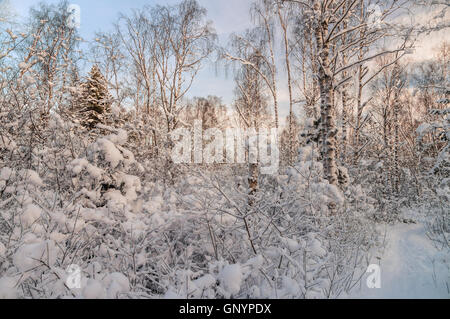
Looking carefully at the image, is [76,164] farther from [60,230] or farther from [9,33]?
[9,33]

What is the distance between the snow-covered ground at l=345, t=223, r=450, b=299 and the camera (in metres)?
2.87

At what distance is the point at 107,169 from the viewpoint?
11.7ft

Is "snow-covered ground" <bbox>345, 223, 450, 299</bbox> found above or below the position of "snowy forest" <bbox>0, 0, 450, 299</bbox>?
below

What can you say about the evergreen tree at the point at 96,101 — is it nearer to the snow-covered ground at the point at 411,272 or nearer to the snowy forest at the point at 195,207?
the snowy forest at the point at 195,207

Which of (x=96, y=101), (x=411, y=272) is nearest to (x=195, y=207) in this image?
(x=411, y=272)

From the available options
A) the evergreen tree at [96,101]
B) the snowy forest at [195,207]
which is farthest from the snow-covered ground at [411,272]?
the evergreen tree at [96,101]

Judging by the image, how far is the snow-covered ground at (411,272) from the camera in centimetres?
287

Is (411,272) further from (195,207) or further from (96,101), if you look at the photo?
(96,101)

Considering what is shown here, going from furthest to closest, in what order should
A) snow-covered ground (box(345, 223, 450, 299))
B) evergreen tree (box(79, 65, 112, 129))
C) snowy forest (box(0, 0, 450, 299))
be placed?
evergreen tree (box(79, 65, 112, 129)), snow-covered ground (box(345, 223, 450, 299)), snowy forest (box(0, 0, 450, 299))

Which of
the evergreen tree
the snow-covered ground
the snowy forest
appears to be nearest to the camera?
the snowy forest

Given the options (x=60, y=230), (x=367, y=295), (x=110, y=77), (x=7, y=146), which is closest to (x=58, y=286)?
(x=60, y=230)

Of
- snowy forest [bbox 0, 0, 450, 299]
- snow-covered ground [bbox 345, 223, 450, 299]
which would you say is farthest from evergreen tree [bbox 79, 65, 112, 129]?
snow-covered ground [bbox 345, 223, 450, 299]

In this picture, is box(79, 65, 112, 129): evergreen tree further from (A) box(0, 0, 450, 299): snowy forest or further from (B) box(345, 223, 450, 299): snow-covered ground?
(B) box(345, 223, 450, 299): snow-covered ground

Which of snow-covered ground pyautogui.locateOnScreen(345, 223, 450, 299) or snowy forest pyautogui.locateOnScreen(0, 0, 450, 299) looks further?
snow-covered ground pyautogui.locateOnScreen(345, 223, 450, 299)
